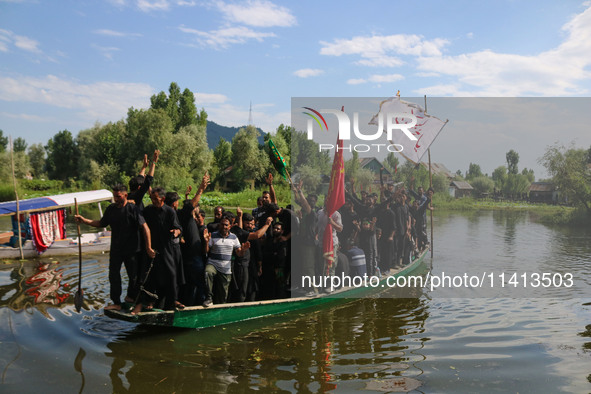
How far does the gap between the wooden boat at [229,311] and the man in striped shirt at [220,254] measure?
10.2 inches

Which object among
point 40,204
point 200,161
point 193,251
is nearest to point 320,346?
point 193,251

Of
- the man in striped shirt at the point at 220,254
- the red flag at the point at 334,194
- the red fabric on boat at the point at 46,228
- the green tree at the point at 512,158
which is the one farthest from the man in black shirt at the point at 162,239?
the green tree at the point at 512,158

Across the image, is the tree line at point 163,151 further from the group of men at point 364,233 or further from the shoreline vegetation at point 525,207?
the group of men at point 364,233

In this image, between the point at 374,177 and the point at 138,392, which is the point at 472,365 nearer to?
the point at 138,392

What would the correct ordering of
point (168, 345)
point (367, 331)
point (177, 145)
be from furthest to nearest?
point (177, 145) < point (367, 331) < point (168, 345)

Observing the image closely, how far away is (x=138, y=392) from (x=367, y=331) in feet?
13.6

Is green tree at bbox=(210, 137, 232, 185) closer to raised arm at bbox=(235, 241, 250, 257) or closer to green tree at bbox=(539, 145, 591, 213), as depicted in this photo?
green tree at bbox=(539, 145, 591, 213)

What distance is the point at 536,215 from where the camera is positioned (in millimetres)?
23422

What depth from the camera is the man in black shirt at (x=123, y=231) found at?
6.46 meters

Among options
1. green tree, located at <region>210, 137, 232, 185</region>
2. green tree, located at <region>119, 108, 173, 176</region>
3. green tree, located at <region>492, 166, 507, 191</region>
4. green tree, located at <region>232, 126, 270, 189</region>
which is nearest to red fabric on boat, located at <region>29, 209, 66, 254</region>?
green tree, located at <region>492, 166, 507, 191</region>

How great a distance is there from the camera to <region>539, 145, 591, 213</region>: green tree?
17.5 m

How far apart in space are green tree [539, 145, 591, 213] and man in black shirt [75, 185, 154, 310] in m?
15.4

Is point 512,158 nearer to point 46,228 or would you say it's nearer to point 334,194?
point 334,194

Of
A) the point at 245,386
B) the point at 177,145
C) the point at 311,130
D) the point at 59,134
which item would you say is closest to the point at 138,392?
the point at 245,386
